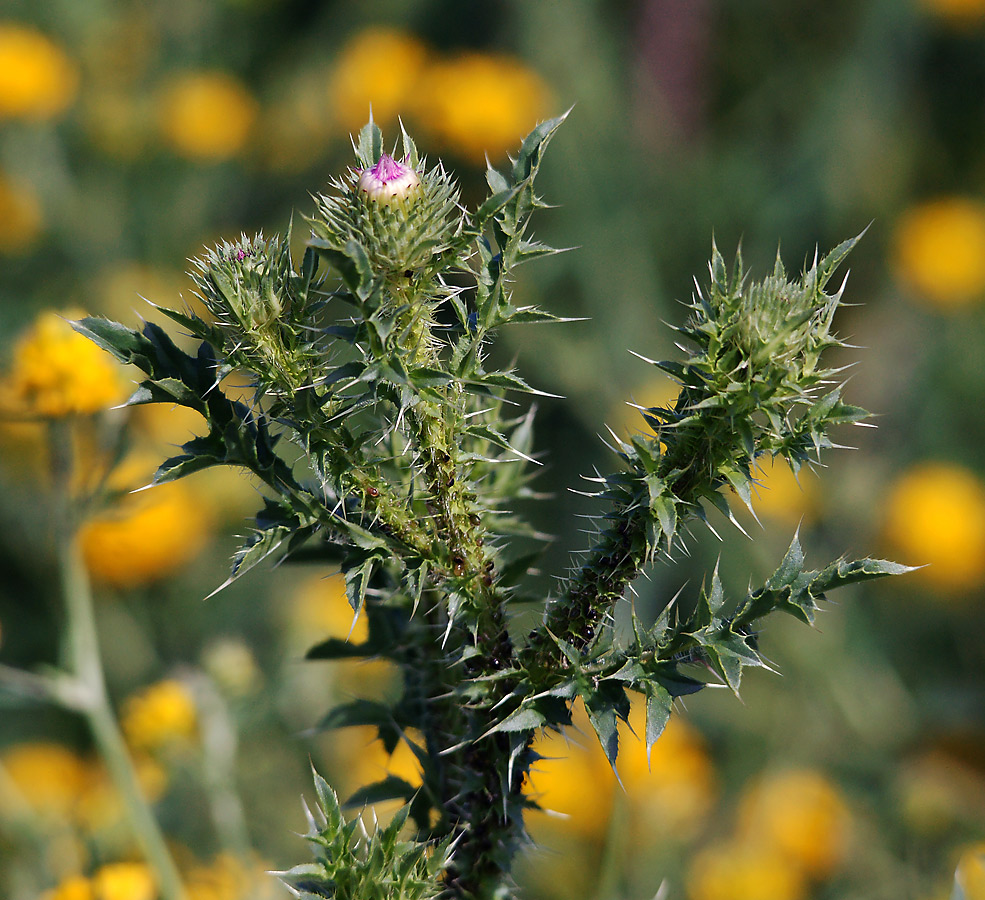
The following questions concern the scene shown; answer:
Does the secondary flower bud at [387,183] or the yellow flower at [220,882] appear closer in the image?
the secondary flower bud at [387,183]

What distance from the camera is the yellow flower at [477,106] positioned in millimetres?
5379

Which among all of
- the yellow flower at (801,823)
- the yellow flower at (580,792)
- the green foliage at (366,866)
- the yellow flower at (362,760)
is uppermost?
the yellow flower at (362,760)

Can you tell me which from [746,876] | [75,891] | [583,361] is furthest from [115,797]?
[583,361]

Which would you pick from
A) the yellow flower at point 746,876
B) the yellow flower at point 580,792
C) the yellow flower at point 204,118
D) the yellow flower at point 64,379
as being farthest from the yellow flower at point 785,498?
the yellow flower at point 204,118

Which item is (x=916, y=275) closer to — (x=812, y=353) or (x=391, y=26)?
(x=391, y=26)

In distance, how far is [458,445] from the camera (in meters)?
1.36

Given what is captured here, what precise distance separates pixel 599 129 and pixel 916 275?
2.15 m

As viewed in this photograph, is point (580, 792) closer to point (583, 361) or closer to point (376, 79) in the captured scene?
point (583, 361)

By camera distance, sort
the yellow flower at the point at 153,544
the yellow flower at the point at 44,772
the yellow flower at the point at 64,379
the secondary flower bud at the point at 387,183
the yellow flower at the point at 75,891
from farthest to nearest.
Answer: the yellow flower at the point at 153,544 → the yellow flower at the point at 44,772 → the yellow flower at the point at 64,379 → the yellow flower at the point at 75,891 → the secondary flower bud at the point at 387,183

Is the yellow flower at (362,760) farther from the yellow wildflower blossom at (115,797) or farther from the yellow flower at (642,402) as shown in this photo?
the yellow flower at (642,402)

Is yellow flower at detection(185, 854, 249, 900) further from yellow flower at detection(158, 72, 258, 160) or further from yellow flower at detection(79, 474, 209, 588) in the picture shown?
yellow flower at detection(158, 72, 258, 160)

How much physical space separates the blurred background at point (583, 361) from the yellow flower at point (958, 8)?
3.0 inches

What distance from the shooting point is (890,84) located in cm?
663

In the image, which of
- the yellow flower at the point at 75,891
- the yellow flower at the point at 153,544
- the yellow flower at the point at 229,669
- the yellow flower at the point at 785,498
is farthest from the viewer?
the yellow flower at the point at 785,498
